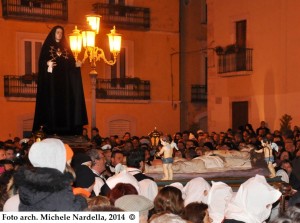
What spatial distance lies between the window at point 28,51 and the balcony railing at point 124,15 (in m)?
2.44

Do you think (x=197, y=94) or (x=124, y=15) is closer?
(x=124, y=15)

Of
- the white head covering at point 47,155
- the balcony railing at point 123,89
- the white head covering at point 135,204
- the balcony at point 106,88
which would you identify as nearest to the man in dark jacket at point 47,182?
the white head covering at point 47,155

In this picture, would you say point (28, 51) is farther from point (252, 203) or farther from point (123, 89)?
point (252, 203)

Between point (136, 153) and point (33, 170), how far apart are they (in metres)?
4.46

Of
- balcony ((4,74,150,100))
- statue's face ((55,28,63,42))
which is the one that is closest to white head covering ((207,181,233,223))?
statue's face ((55,28,63,42))

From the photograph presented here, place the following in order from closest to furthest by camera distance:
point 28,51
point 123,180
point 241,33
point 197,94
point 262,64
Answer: point 123,180, point 262,64, point 241,33, point 28,51, point 197,94

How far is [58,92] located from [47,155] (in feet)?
24.7

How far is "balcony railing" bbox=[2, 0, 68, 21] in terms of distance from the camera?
85.8ft

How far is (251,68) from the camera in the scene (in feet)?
82.2

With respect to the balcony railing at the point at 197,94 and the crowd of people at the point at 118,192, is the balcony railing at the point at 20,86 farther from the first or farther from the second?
the crowd of people at the point at 118,192

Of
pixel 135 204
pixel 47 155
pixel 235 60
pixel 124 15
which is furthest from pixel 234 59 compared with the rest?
pixel 47 155

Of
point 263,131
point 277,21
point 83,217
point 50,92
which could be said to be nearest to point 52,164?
point 83,217

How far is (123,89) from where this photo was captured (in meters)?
28.8

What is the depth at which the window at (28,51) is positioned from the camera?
26.7m
